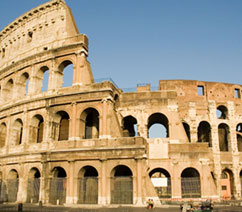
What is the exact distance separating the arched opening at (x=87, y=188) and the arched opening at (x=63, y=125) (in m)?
3.37

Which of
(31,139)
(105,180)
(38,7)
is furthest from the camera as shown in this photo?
(38,7)

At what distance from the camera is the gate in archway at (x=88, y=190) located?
55.9 feet

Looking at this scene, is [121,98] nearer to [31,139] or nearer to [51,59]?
[51,59]

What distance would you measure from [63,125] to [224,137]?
1581 cm

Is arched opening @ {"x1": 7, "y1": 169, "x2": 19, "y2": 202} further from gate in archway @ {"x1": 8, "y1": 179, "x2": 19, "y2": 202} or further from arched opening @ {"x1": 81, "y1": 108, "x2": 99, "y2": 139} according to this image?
arched opening @ {"x1": 81, "y1": 108, "x2": 99, "y2": 139}

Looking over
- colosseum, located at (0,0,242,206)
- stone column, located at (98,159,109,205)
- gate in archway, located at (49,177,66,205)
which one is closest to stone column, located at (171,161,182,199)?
colosseum, located at (0,0,242,206)

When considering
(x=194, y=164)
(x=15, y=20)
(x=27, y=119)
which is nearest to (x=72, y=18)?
(x=15, y=20)

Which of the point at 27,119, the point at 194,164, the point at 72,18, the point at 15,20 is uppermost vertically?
the point at 15,20

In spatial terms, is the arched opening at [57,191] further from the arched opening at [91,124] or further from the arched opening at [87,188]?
the arched opening at [91,124]

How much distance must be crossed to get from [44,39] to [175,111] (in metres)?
12.4

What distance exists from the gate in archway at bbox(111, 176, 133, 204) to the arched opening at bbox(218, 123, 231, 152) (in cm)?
1156

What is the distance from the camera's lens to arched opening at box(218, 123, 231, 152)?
23817 mm

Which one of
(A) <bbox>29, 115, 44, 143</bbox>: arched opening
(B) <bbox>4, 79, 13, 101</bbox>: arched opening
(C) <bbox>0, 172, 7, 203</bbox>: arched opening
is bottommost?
(C) <bbox>0, 172, 7, 203</bbox>: arched opening

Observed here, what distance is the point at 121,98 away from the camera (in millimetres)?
21266
